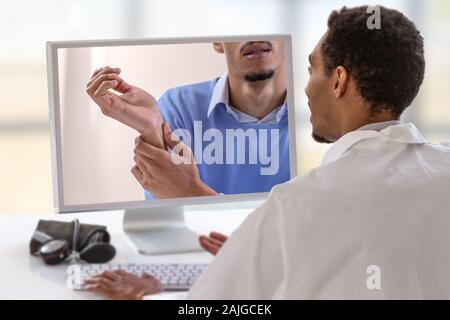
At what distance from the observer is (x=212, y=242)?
1.66 m

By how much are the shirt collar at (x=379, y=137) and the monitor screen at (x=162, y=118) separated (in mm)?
335

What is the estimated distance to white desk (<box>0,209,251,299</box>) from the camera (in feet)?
4.80

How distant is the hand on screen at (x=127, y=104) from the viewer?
1.51 meters

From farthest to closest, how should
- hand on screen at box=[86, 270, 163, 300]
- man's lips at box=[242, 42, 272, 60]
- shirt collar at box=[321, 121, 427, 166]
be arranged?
1. man's lips at box=[242, 42, 272, 60]
2. hand on screen at box=[86, 270, 163, 300]
3. shirt collar at box=[321, 121, 427, 166]

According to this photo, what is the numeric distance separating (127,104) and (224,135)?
7.4 inches

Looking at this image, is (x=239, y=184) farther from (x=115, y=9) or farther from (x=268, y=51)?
(x=115, y=9)

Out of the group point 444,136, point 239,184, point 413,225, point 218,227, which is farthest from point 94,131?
point 444,136

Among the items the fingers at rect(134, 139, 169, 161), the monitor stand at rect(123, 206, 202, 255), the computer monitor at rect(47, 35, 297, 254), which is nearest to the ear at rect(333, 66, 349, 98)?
the computer monitor at rect(47, 35, 297, 254)

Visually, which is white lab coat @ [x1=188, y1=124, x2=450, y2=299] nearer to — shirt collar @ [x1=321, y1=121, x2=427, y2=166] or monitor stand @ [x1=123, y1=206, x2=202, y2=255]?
shirt collar @ [x1=321, y1=121, x2=427, y2=166]

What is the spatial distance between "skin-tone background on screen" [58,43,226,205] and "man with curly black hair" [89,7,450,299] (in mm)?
370

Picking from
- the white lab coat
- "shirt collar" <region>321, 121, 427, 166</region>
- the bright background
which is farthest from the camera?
the bright background

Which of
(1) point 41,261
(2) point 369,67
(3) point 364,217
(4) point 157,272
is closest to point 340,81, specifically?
(2) point 369,67
